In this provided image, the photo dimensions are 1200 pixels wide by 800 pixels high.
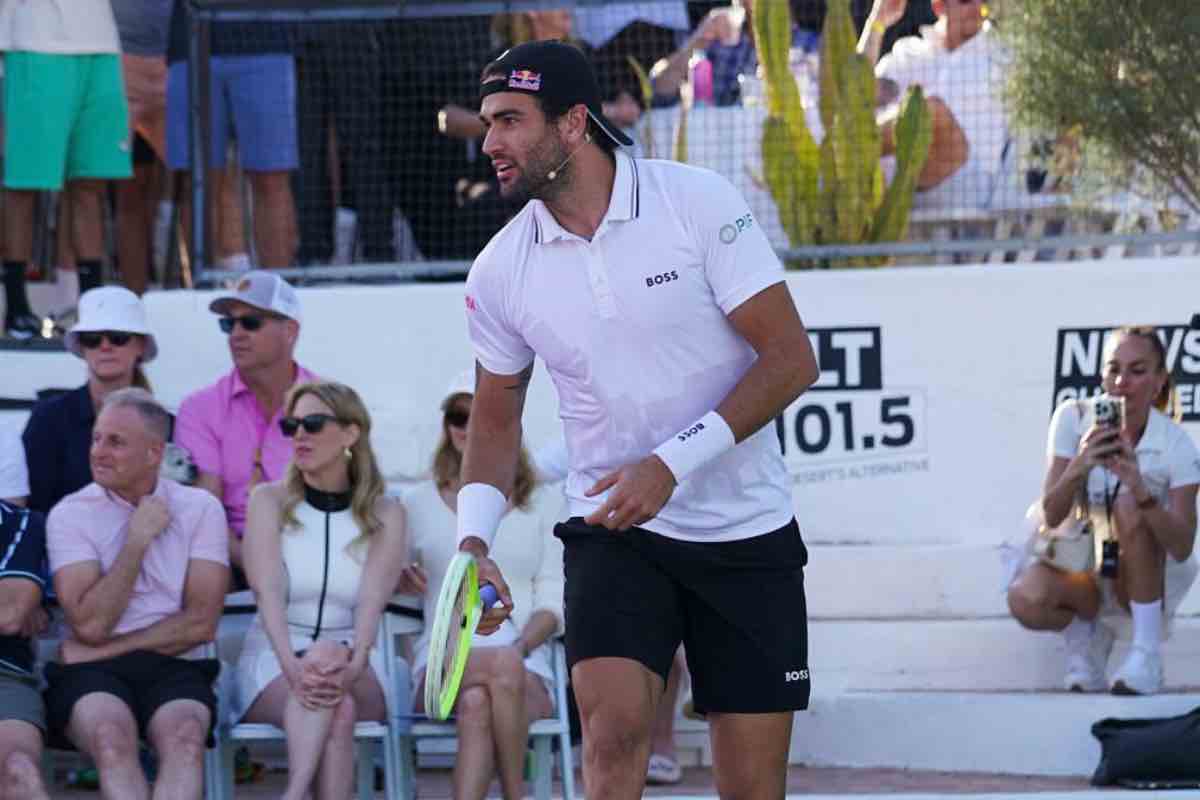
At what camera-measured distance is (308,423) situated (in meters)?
7.55

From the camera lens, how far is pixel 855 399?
9.40 metres

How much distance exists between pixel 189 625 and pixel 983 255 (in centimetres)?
436

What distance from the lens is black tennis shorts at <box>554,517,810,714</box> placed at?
4914 mm

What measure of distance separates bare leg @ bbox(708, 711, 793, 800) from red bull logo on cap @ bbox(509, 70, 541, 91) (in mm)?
1526

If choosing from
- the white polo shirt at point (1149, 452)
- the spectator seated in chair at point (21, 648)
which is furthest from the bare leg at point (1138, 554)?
the spectator seated in chair at point (21, 648)

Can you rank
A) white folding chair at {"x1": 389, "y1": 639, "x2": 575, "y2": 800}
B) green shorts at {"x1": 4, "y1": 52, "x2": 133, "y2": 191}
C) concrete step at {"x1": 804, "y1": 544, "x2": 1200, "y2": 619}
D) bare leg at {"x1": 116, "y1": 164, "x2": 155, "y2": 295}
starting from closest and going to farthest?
white folding chair at {"x1": 389, "y1": 639, "x2": 575, "y2": 800} < concrete step at {"x1": 804, "y1": 544, "x2": 1200, "y2": 619} < green shorts at {"x1": 4, "y1": 52, "x2": 133, "y2": 191} < bare leg at {"x1": 116, "y1": 164, "x2": 155, "y2": 295}

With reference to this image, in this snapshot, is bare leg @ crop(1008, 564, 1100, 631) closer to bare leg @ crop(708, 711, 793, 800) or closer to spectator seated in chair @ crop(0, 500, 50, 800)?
bare leg @ crop(708, 711, 793, 800)

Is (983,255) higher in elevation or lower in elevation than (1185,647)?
higher

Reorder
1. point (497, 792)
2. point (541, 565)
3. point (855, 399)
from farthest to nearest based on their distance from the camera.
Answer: point (855, 399)
point (497, 792)
point (541, 565)

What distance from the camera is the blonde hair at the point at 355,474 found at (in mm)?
7594

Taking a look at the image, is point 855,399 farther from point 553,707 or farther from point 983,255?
point 553,707

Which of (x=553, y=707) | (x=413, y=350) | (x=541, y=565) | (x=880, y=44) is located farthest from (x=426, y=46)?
(x=553, y=707)

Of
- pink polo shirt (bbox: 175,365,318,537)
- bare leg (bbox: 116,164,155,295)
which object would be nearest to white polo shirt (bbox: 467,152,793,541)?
pink polo shirt (bbox: 175,365,318,537)

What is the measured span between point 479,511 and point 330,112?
17.7 ft
